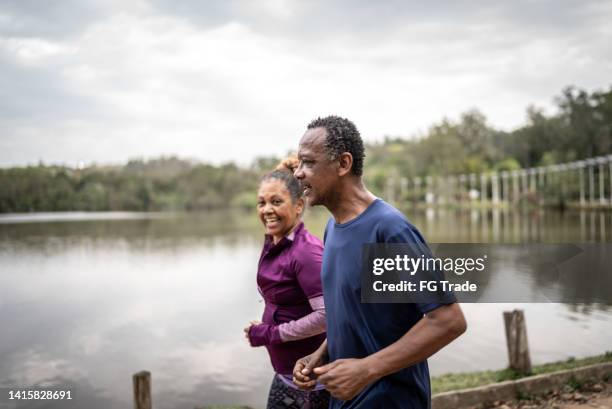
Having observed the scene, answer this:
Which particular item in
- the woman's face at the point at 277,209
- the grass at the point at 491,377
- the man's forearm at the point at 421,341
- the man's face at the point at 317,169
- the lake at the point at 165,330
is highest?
the man's face at the point at 317,169

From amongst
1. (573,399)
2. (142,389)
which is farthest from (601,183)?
(142,389)

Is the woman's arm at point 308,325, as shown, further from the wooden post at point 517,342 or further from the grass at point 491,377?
the wooden post at point 517,342

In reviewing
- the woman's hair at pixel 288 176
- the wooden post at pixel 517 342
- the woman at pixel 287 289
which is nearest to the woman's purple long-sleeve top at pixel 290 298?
the woman at pixel 287 289

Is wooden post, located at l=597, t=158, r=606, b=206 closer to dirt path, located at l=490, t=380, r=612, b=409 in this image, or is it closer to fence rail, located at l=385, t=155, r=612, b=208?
fence rail, located at l=385, t=155, r=612, b=208

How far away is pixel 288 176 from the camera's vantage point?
9.07 feet

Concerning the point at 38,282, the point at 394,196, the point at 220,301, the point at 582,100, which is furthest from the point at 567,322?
the point at 394,196

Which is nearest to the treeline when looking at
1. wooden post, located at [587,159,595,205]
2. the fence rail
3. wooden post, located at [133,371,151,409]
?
the fence rail

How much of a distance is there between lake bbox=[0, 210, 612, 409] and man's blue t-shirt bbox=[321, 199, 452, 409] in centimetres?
724

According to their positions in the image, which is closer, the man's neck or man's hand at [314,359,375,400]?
man's hand at [314,359,375,400]

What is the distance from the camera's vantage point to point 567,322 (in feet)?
37.5

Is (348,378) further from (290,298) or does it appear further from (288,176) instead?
(288,176)

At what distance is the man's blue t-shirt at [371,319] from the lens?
1.74 meters

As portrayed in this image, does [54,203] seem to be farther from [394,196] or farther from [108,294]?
[394,196]

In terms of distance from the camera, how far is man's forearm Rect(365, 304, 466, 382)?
5.22ft
